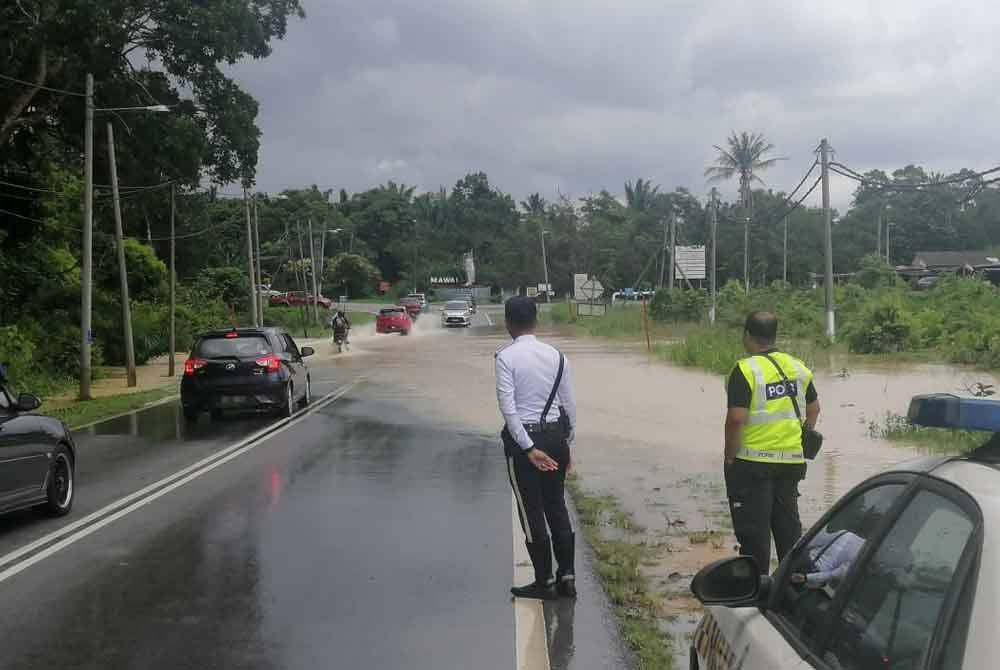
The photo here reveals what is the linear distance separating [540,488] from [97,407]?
17237 millimetres

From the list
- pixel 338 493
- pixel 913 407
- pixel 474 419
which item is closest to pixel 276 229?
pixel 474 419

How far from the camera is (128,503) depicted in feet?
35.2

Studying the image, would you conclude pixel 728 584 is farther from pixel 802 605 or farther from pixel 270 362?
pixel 270 362


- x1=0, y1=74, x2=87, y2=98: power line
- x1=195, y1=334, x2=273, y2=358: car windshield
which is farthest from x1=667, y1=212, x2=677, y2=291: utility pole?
x1=195, y1=334, x2=273, y2=358: car windshield

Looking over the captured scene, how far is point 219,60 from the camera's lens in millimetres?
30750

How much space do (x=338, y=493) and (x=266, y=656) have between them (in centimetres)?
521

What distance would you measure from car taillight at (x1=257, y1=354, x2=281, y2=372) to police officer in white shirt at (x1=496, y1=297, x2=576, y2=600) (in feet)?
39.3

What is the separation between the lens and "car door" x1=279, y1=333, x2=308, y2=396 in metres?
19.7

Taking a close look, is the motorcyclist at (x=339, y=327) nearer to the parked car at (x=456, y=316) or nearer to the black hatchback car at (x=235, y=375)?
the parked car at (x=456, y=316)

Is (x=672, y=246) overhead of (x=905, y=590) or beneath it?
overhead

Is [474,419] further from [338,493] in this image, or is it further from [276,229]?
[276,229]

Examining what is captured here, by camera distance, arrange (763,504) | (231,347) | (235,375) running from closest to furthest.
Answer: (763,504), (235,375), (231,347)

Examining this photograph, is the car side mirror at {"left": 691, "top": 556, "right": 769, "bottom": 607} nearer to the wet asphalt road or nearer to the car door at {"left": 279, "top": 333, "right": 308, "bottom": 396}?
the wet asphalt road

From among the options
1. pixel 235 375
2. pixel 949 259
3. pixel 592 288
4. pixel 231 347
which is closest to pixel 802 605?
pixel 235 375
